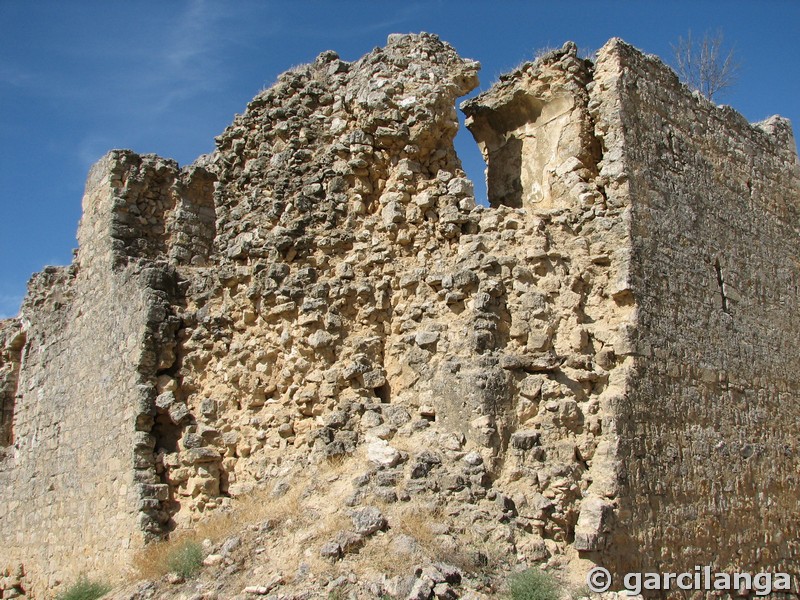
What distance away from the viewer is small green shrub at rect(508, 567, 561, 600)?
5.24 metres

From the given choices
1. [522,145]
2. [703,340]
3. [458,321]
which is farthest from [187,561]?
[522,145]

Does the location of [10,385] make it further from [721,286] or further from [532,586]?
[721,286]

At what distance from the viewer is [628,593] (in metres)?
5.77

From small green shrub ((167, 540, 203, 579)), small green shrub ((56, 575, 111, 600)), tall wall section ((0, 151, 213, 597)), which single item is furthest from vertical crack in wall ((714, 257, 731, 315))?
small green shrub ((56, 575, 111, 600))

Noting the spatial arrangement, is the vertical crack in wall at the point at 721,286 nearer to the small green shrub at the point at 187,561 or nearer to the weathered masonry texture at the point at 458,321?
the weathered masonry texture at the point at 458,321

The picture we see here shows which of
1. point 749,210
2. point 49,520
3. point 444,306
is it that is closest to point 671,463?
point 444,306

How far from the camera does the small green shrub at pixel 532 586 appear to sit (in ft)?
17.2

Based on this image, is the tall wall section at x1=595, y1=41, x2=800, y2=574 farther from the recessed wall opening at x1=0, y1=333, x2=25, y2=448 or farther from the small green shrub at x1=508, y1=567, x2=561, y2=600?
the recessed wall opening at x1=0, y1=333, x2=25, y2=448

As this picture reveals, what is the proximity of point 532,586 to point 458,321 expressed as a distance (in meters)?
2.37

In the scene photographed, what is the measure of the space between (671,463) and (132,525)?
4.64 m

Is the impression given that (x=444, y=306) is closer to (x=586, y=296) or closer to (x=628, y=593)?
(x=586, y=296)

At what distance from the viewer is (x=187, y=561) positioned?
631 cm

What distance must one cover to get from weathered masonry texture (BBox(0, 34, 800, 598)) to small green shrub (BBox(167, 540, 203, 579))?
98 centimetres

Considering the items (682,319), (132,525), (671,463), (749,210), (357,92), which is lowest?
(132,525)
